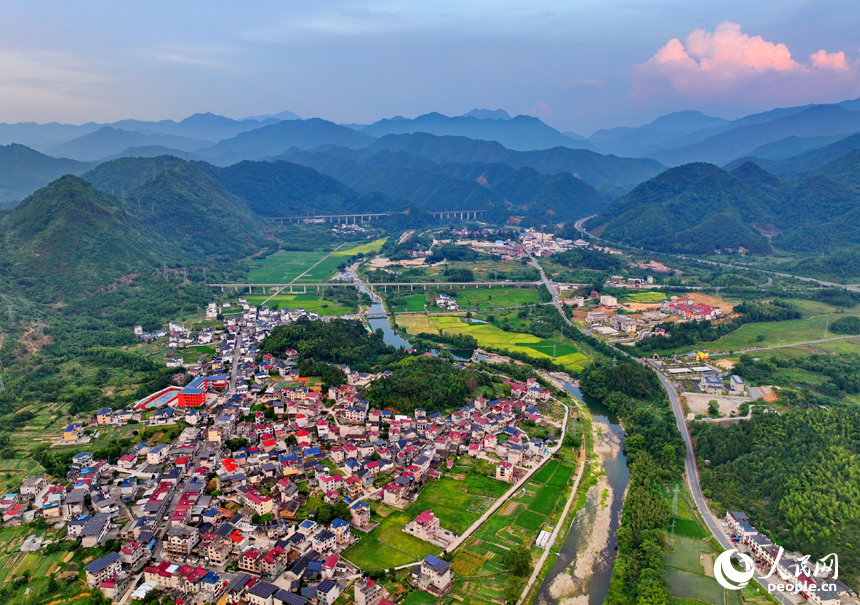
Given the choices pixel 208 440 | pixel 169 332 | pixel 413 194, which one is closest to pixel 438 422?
pixel 208 440

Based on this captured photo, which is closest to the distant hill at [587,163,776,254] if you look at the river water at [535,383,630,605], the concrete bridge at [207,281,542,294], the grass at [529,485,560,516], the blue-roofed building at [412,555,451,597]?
the concrete bridge at [207,281,542,294]

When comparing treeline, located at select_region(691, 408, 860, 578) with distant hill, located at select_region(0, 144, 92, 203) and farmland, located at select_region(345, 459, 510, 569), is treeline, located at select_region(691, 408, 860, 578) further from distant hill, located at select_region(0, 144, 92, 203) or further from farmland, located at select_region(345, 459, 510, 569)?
distant hill, located at select_region(0, 144, 92, 203)

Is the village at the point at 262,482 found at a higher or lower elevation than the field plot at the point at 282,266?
lower

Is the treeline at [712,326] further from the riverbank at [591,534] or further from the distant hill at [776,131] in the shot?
the distant hill at [776,131]

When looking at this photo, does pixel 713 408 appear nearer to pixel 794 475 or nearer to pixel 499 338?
pixel 794 475

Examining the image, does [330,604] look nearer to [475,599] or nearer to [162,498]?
[475,599]

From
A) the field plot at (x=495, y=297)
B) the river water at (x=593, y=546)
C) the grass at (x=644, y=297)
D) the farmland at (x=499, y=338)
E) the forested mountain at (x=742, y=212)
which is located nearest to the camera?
the river water at (x=593, y=546)

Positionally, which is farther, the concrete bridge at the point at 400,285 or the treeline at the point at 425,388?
the concrete bridge at the point at 400,285

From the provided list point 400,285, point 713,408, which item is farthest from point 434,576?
point 400,285

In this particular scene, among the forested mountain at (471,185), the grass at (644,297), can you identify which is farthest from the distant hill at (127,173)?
the grass at (644,297)
